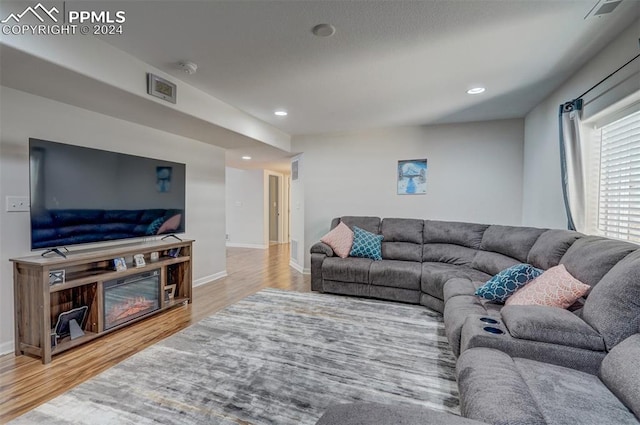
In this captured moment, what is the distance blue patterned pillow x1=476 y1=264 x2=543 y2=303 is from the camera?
2162mm

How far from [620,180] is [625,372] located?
1758mm

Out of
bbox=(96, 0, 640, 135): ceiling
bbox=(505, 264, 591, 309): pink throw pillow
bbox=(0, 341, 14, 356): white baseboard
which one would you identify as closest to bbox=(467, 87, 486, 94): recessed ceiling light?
bbox=(96, 0, 640, 135): ceiling

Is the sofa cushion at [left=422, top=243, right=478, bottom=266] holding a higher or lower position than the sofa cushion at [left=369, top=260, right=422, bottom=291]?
higher

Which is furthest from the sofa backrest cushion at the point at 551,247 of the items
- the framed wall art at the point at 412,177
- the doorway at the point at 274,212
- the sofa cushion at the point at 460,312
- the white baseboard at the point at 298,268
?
the doorway at the point at 274,212

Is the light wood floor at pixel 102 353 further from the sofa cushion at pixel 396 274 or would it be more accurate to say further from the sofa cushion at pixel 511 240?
the sofa cushion at pixel 511 240

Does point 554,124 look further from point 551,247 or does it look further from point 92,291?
A: point 92,291

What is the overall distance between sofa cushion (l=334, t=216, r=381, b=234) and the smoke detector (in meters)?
2.80

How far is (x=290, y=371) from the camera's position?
2.01 metres

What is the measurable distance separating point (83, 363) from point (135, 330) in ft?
1.87

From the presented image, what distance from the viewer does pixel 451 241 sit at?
12.7ft

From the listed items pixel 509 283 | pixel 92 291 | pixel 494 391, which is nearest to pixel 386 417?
pixel 494 391

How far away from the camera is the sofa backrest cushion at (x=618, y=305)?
1.37 metres

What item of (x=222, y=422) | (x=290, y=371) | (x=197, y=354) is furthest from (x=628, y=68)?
(x=197, y=354)

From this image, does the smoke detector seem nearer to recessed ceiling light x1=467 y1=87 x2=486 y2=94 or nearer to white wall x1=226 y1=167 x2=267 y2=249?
recessed ceiling light x1=467 y1=87 x2=486 y2=94
